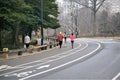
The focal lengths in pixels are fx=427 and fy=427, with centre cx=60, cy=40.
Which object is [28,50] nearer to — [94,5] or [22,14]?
[22,14]

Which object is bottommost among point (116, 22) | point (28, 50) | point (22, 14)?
point (28, 50)

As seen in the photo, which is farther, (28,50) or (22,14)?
(22,14)

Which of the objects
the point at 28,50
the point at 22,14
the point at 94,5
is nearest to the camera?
the point at 28,50

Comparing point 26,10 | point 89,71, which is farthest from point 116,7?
point 89,71

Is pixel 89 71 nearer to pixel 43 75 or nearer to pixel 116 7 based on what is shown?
pixel 43 75

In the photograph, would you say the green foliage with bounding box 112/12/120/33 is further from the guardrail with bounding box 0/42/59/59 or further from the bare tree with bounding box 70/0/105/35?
the guardrail with bounding box 0/42/59/59

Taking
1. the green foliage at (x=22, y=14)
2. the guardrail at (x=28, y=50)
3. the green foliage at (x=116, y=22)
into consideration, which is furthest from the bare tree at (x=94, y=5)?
the guardrail at (x=28, y=50)

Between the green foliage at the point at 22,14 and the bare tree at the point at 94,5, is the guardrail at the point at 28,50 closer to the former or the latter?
the green foliage at the point at 22,14

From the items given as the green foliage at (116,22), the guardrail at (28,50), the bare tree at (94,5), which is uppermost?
the bare tree at (94,5)

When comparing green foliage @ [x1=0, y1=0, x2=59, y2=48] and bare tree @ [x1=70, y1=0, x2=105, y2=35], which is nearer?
green foliage @ [x1=0, y1=0, x2=59, y2=48]

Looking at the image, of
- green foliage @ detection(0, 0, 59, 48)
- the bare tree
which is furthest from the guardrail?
the bare tree

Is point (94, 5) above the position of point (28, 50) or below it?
above

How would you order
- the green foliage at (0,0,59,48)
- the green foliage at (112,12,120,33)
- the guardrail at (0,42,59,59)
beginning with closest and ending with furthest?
the guardrail at (0,42,59,59), the green foliage at (0,0,59,48), the green foliage at (112,12,120,33)

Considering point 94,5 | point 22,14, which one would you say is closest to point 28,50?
point 22,14
